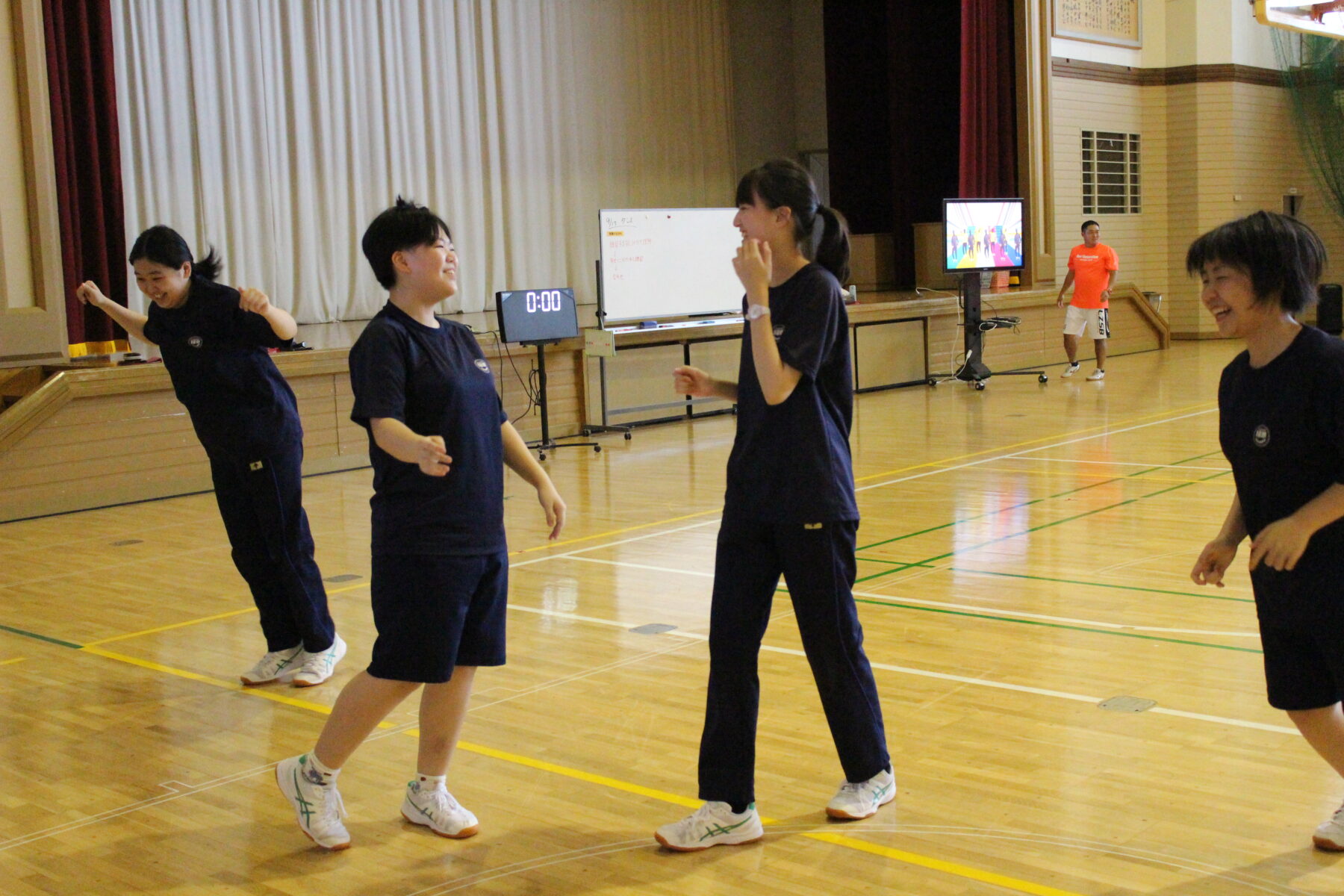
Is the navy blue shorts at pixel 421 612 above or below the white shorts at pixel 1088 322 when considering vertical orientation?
below

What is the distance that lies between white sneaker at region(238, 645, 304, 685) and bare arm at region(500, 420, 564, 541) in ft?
5.60

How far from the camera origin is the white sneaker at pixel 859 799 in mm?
3045

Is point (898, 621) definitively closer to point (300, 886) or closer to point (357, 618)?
point (357, 618)

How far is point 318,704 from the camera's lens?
4.18 m

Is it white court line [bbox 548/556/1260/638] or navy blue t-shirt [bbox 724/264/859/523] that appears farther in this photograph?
white court line [bbox 548/556/1260/638]

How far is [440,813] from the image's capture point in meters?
3.09

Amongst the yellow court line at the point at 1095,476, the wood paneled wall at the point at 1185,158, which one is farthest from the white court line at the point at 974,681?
the wood paneled wall at the point at 1185,158

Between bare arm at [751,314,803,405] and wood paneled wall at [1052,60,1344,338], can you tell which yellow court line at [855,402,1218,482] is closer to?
bare arm at [751,314,803,405]

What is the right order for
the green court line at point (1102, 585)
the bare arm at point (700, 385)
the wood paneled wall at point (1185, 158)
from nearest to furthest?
the bare arm at point (700, 385), the green court line at point (1102, 585), the wood paneled wall at point (1185, 158)

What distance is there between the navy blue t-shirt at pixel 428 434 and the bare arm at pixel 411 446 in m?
0.08

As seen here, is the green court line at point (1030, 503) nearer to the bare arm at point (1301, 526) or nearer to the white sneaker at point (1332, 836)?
the white sneaker at point (1332, 836)

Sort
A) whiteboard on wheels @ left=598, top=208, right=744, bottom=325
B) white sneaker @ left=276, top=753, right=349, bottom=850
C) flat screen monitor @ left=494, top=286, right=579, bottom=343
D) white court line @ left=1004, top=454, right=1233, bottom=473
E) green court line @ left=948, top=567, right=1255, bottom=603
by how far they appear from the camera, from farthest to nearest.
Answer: whiteboard on wheels @ left=598, top=208, right=744, bottom=325, flat screen monitor @ left=494, top=286, right=579, bottom=343, white court line @ left=1004, top=454, right=1233, bottom=473, green court line @ left=948, top=567, right=1255, bottom=603, white sneaker @ left=276, top=753, right=349, bottom=850

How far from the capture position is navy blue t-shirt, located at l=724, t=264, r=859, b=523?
2803 mm

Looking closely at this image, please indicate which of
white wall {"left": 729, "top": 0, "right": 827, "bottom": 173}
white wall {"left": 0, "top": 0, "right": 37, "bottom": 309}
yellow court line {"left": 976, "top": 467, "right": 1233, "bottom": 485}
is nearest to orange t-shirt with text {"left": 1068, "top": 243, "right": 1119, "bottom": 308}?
yellow court line {"left": 976, "top": 467, "right": 1233, "bottom": 485}
